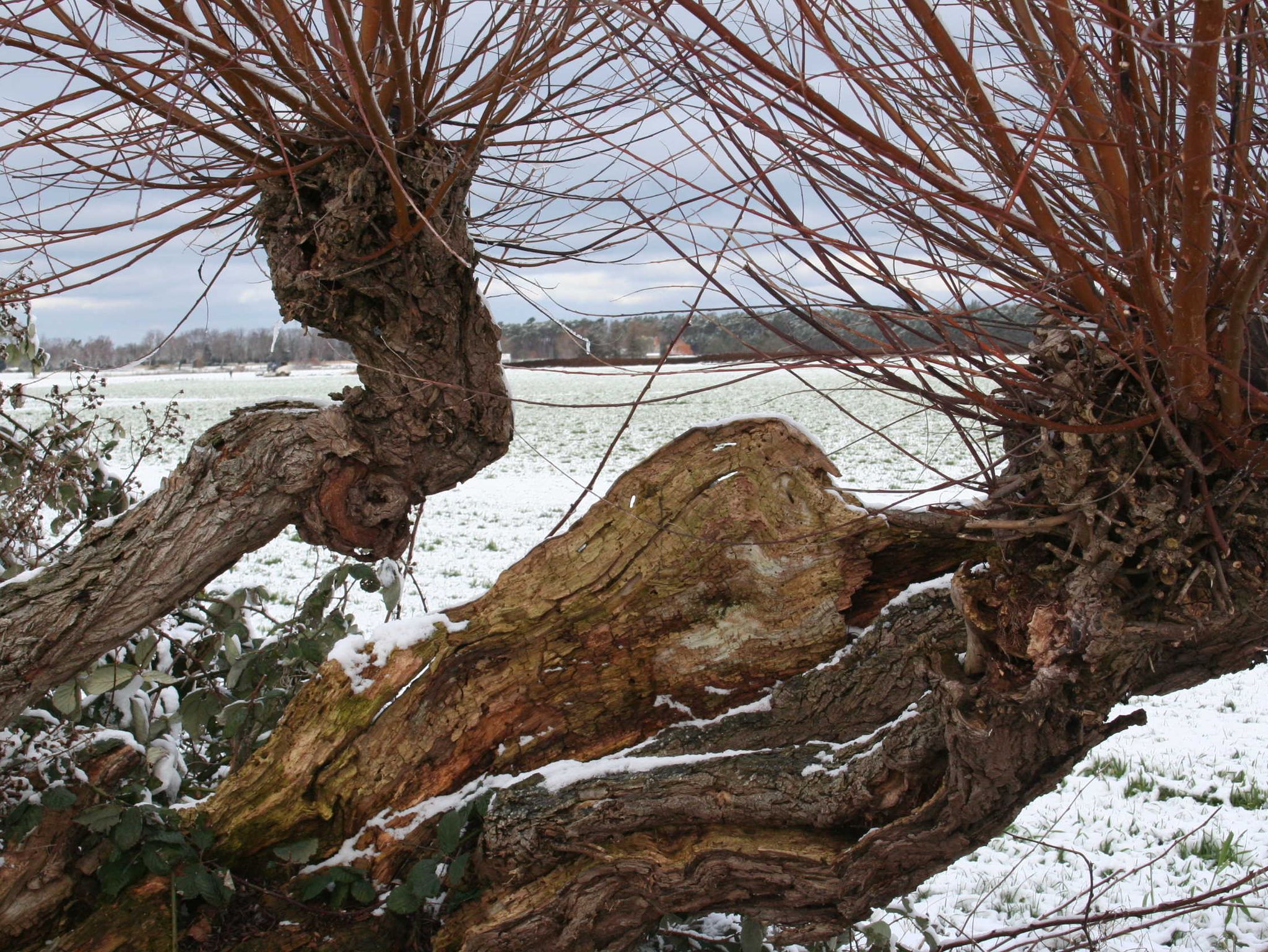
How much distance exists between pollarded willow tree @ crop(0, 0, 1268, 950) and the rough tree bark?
0.03 ft

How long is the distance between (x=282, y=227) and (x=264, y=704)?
1743mm

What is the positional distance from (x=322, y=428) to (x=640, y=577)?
3.31 ft

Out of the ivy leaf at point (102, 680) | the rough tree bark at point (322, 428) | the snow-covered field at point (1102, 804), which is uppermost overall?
the rough tree bark at point (322, 428)

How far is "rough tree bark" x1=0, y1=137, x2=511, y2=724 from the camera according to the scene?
244cm

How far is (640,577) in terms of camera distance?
2.55m

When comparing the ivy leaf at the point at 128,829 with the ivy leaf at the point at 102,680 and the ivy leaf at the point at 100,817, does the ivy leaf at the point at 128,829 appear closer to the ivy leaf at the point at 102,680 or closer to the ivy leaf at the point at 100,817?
the ivy leaf at the point at 100,817

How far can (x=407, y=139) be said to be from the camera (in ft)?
7.83

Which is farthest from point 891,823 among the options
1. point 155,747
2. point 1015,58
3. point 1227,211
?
point 155,747

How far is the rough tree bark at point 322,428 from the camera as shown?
2438 mm

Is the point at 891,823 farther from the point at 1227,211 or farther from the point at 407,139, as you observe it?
the point at 407,139

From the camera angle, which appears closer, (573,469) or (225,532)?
(225,532)

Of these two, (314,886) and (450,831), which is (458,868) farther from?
(314,886)

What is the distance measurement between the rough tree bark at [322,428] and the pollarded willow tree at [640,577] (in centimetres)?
1

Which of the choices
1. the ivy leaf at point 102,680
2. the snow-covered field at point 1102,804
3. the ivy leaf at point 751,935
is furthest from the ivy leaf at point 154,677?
the ivy leaf at point 751,935
